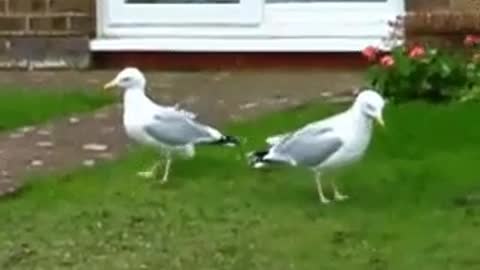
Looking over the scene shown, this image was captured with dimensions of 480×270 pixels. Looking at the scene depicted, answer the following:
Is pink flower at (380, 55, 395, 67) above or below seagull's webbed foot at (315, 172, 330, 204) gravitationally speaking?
below

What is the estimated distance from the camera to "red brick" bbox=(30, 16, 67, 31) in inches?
523

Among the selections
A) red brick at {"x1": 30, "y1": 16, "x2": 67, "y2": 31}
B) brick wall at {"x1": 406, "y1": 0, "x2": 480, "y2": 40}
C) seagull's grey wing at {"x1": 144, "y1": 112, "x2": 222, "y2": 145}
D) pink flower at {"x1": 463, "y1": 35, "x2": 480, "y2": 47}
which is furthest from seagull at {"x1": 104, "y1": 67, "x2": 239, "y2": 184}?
red brick at {"x1": 30, "y1": 16, "x2": 67, "y2": 31}

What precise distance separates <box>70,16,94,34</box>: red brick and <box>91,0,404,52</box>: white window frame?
116 millimetres

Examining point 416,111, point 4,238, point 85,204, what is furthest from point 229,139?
point 416,111

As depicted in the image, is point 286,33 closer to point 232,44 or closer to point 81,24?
point 232,44

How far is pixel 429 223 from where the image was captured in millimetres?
7297

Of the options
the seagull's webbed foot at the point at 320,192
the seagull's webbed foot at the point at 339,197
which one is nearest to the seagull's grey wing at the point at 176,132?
the seagull's webbed foot at the point at 320,192

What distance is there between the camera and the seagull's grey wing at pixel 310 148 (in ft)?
25.0

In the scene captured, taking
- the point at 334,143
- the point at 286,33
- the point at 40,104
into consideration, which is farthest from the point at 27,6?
the point at 334,143

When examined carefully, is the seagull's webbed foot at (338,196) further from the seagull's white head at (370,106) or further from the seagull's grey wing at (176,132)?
the seagull's grey wing at (176,132)

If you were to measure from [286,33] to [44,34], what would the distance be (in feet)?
6.43

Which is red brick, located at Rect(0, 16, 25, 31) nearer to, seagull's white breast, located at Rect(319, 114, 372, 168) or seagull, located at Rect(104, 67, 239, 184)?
seagull, located at Rect(104, 67, 239, 184)

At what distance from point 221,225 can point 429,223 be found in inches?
36.4

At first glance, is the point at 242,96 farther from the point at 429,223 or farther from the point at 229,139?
the point at 429,223
